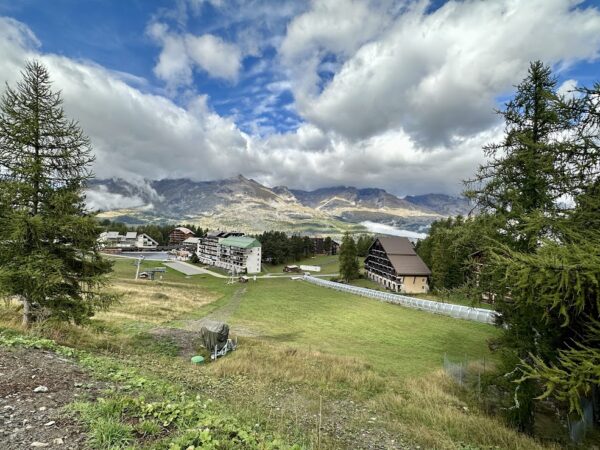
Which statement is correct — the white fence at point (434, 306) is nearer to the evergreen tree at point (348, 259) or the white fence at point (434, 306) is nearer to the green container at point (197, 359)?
the evergreen tree at point (348, 259)

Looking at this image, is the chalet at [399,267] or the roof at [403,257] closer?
the chalet at [399,267]

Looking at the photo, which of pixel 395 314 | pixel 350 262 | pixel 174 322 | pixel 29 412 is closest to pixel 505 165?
pixel 29 412

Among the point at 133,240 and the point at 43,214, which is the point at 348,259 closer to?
the point at 43,214

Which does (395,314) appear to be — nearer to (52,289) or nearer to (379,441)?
(379,441)

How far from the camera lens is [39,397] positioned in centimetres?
706

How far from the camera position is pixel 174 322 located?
30.8m

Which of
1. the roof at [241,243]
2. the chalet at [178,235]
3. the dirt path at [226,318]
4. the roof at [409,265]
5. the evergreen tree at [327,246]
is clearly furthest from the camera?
the chalet at [178,235]

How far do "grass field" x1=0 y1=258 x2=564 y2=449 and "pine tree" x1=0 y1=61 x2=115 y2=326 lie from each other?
5.68 ft

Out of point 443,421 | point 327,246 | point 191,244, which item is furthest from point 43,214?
point 327,246

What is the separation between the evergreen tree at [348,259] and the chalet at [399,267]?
743 centimetres

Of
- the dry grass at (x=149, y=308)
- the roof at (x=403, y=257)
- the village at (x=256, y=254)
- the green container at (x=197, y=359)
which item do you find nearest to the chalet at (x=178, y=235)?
the village at (x=256, y=254)

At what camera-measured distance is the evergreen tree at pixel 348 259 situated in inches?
3484

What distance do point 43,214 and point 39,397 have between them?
458 inches

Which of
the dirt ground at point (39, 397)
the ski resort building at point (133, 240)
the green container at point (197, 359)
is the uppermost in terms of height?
the dirt ground at point (39, 397)
